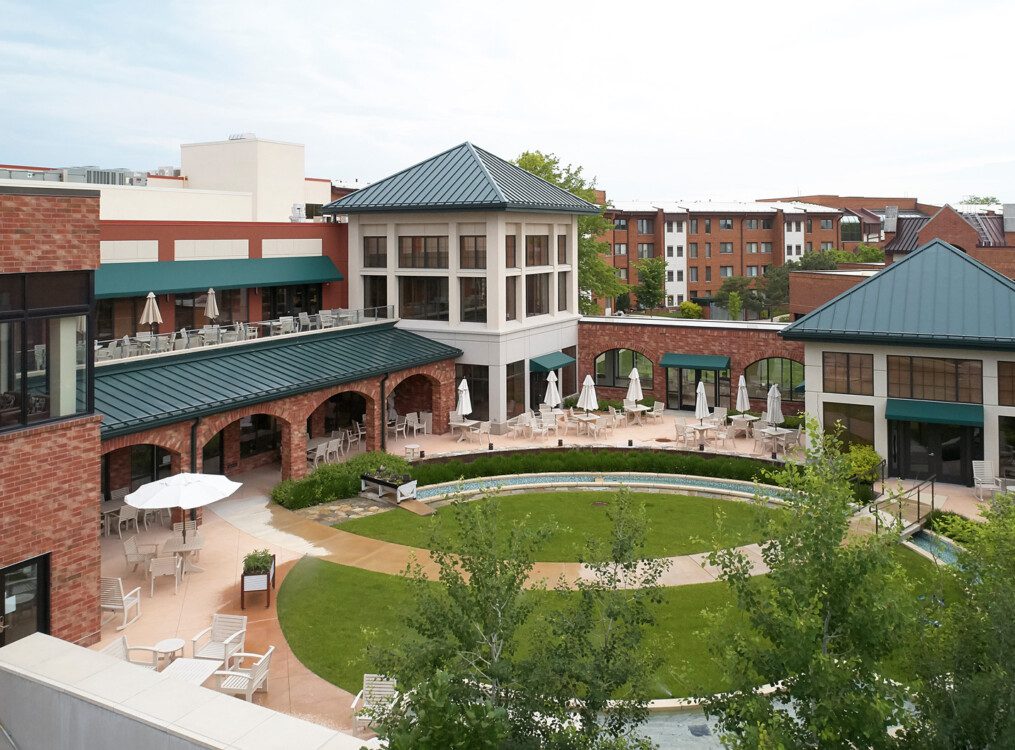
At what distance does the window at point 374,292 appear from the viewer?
121 ft

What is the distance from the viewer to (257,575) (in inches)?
688

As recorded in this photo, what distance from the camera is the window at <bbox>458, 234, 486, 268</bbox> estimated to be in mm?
34188

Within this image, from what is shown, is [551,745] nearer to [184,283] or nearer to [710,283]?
[184,283]

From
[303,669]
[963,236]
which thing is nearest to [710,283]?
[963,236]

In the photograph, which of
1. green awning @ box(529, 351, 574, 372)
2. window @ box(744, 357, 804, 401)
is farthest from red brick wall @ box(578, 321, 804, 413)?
green awning @ box(529, 351, 574, 372)

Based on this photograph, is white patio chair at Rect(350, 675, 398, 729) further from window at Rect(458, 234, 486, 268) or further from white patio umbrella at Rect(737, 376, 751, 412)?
window at Rect(458, 234, 486, 268)

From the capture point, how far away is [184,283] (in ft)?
95.6

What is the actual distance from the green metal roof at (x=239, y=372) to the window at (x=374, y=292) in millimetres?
3059

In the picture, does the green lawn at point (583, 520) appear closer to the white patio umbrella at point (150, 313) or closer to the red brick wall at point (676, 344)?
the white patio umbrella at point (150, 313)

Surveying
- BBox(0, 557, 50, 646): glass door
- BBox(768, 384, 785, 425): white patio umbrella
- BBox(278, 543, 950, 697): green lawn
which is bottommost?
BBox(278, 543, 950, 697): green lawn

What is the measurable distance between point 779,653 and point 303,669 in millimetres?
9290

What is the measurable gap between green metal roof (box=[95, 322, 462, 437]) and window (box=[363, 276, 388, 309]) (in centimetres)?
306

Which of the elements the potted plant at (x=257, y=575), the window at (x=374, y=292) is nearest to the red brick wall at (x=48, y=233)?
the potted plant at (x=257, y=575)

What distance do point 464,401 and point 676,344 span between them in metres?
10.8
